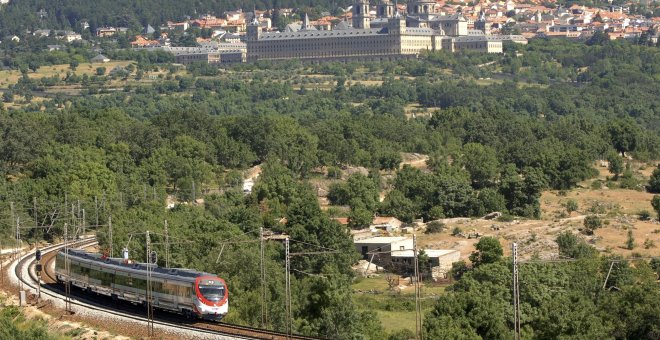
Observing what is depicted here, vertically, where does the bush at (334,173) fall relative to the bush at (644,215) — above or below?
below

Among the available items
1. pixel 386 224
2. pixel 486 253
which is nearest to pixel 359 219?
pixel 386 224

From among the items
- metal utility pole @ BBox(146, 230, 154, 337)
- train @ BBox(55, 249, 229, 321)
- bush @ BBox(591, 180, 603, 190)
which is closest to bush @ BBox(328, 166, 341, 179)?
bush @ BBox(591, 180, 603, 190)

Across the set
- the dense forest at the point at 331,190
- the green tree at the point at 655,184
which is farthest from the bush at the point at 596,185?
the green tree at the point at 655,184

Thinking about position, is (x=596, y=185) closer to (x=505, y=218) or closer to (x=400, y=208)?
(x=505, y=218)

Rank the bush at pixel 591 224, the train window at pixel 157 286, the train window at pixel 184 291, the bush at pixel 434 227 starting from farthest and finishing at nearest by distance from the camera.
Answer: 1. the bush at pixel 434 227
2. the bush at pixel 591 224
3. the train window at pixel 157 286
4. the train window at pixel 184 291

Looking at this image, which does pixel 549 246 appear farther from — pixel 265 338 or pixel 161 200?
pixel 265 338

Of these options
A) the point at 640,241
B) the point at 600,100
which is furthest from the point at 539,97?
the point at 640,241

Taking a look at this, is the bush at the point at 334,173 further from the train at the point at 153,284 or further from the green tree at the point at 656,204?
the train at the point at 153,284
